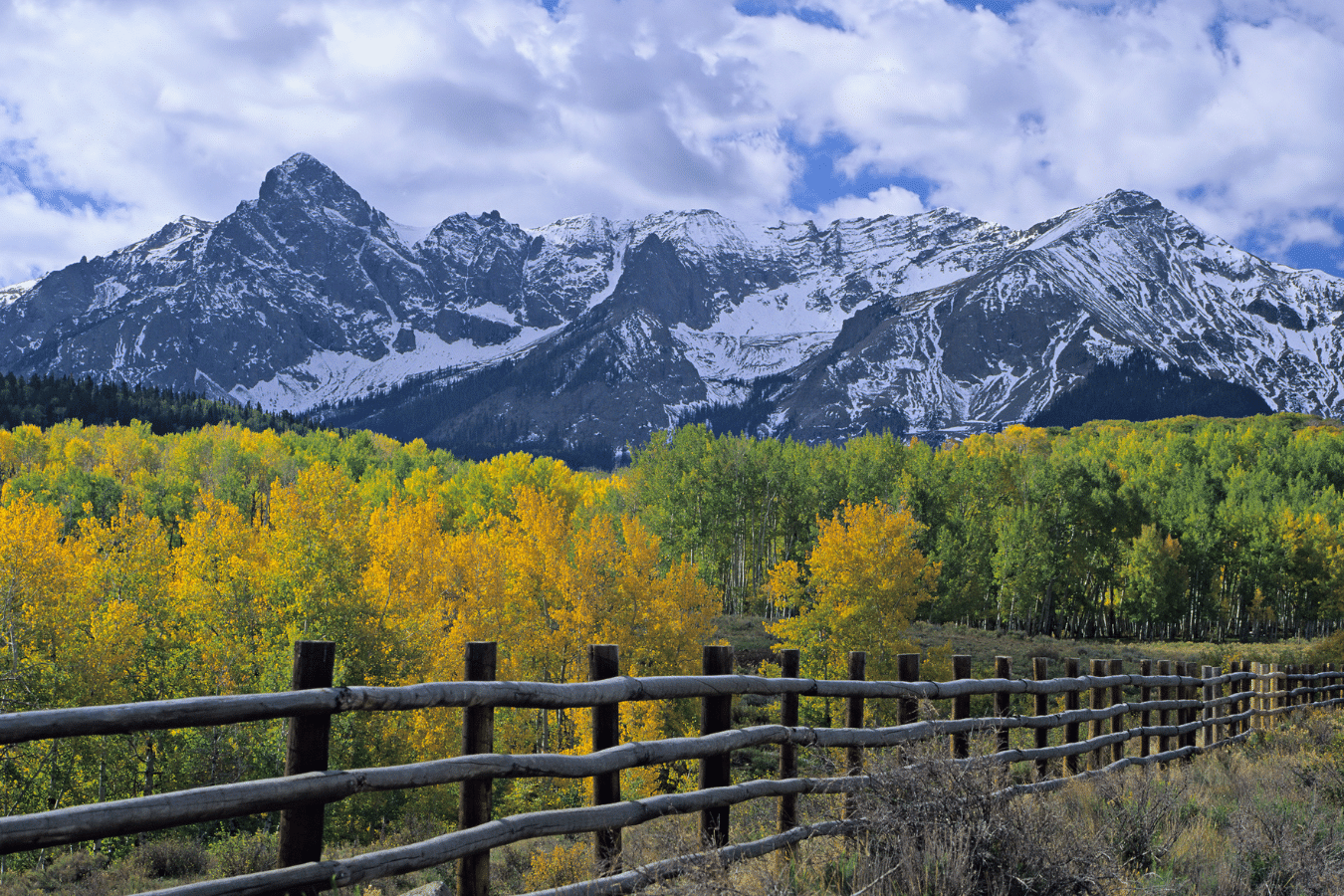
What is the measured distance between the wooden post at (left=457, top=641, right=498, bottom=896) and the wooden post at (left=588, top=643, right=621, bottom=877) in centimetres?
66

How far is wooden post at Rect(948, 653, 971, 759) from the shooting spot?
26.1 ft

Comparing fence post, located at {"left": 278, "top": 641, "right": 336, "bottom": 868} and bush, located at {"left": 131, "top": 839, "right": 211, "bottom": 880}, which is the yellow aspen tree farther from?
fence post, located at {"left": 278, "top": 641, "right": 336, "bottom": 868}

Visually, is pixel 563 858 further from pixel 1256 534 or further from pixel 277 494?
pixel 1256 534

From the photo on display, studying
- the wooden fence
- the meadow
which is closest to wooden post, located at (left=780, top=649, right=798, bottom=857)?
the wooden fence

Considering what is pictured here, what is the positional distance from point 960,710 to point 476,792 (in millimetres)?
5001

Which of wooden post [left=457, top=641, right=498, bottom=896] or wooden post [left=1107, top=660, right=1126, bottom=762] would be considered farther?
wooden post [left=1107, top=660, right=1126, bottom=762]

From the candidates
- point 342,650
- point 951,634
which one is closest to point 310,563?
point 342,650

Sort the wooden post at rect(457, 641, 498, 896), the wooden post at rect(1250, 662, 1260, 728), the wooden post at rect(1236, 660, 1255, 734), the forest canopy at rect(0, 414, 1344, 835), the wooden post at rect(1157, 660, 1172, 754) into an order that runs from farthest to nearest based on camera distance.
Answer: the forest canopy at rect(0, 414, 1344, 835), the wooden post at rect(1250, 662, 1260, 728), the wooden post at rect(1236, 660, 1255, 734), the wooden post at rect(1157, 660, 1172, 754), the wooden post at rect(457, 641, 498, 896)

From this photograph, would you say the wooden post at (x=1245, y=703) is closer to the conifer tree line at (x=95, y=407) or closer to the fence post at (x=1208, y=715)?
the fence post at (x=1208, y=715)

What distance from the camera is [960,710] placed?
8.13 metres

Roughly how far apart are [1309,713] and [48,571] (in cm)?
4150

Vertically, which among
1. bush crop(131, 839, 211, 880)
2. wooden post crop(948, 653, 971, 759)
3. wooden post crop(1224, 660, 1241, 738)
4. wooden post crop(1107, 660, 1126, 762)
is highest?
wooden post crop(948, 653, 971, 759)

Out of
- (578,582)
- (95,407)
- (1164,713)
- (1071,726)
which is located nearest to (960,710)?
(1071,726)

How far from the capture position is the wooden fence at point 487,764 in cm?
364
